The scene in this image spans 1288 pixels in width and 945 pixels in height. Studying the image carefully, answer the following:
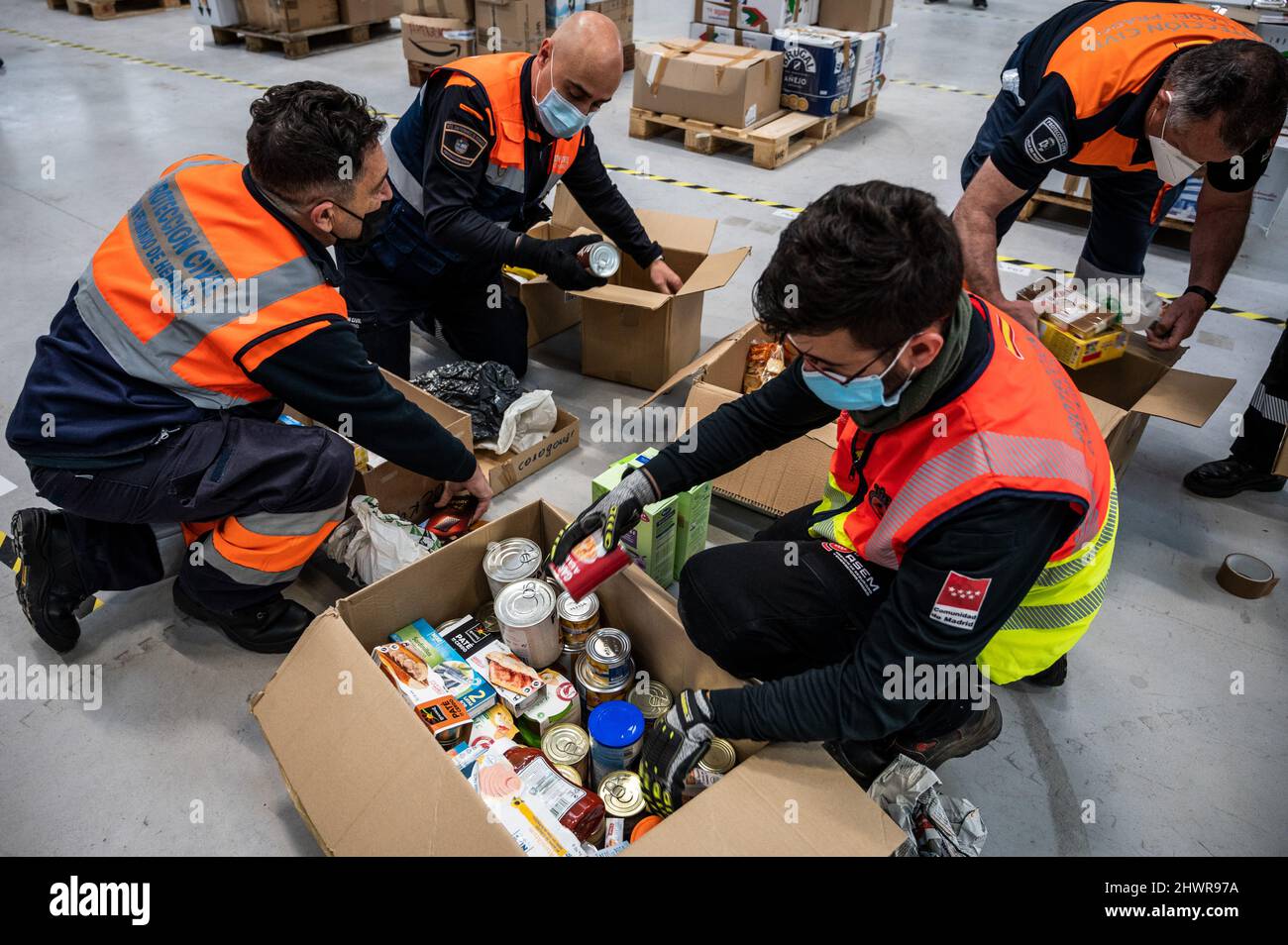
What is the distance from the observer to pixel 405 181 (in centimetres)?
294

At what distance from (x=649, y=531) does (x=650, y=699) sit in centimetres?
49

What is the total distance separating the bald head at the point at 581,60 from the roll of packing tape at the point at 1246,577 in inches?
100

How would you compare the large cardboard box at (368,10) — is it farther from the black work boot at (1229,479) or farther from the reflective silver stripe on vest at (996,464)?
the reflective silver stripe on vest at (996,464)

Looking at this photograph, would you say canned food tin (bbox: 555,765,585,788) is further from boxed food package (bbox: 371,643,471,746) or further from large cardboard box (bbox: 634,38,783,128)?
large cardboard box (bbox: 634,38,783,128)

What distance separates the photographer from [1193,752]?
2.12 meters

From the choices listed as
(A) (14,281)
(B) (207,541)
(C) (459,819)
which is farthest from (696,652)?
(A) (14,281)

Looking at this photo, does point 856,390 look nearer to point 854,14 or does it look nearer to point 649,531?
point 649,531

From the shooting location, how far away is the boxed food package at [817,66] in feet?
18.5

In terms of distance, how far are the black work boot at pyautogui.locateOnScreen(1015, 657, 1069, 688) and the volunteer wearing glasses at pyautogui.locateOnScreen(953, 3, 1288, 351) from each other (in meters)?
1.11

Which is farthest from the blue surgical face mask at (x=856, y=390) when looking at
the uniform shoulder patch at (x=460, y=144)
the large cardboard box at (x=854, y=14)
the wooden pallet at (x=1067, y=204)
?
the large cardboard box at (x=854, y=14)

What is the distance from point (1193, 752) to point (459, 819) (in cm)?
193

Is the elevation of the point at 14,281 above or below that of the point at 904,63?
below

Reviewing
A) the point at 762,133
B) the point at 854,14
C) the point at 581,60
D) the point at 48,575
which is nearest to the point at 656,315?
the point at 581,60
